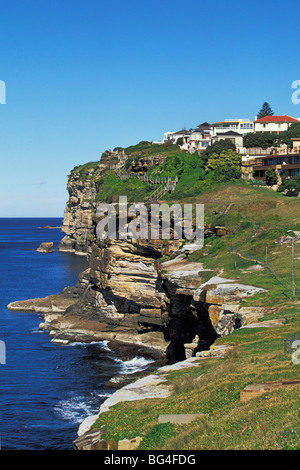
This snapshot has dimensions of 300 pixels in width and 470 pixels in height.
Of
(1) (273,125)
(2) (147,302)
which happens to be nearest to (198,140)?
(1) (273,125)

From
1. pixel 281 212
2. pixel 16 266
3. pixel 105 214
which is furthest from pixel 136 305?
pixel 16 266

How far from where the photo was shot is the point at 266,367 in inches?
851

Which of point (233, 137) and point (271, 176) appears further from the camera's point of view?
point (233, 137)

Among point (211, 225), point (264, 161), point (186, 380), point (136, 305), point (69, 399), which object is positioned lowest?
point (69, 399)

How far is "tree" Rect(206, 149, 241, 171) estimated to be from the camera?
80625 millimetres

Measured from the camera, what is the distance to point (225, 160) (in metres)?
81.1

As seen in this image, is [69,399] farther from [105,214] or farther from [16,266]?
[16,266]

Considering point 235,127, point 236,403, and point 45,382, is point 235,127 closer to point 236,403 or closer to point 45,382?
point 45,382

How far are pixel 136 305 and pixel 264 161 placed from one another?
29995mm

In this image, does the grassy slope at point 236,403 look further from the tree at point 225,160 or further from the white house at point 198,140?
the white house at point 198,140

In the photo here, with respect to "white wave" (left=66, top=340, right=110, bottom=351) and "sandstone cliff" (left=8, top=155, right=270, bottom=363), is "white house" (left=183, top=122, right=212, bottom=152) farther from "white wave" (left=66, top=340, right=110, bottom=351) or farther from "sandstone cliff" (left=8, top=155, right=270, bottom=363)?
"white wave" (left=66, top=340, right=110, bottom=351)

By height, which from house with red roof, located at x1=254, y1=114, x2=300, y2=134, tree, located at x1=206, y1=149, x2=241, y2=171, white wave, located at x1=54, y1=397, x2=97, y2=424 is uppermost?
house with red roof, located at x1=254, y1=114, x2=300, y2=134

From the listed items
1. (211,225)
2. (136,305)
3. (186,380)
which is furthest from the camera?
(136,305)

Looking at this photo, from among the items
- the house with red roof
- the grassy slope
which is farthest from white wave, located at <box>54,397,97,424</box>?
the house with red roof
